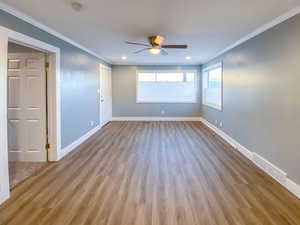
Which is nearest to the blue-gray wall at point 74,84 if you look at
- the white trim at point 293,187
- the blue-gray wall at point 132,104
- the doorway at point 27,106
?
the doorway at point 27,106

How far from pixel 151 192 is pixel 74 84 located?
3.34 metres

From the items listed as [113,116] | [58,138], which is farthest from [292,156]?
[113,116]

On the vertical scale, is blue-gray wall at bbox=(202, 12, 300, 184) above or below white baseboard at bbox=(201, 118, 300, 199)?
above

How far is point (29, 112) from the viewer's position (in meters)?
4.26

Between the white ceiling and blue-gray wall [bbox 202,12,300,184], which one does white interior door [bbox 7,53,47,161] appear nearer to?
the white ceiling

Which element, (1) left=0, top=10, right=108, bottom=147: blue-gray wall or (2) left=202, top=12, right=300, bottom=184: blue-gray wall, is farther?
(1) left=0, top=10, right=108, bottom=147: blue-gray wall

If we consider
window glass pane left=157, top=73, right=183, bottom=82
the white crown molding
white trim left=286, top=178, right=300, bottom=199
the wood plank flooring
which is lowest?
the wood plank flooring

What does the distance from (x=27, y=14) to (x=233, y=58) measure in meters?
4.40

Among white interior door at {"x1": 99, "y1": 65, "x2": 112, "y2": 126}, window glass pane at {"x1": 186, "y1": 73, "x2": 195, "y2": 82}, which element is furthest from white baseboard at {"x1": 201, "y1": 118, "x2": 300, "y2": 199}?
white interior door at {"x1": 99, "y1": 65, "x2": 112, "y2": 126}

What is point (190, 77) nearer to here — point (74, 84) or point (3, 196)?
point (74, 84)

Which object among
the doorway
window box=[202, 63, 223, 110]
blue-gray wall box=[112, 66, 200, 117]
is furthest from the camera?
blue-gray wall box=[112, 66, 200, 117]

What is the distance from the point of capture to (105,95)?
28.4ft

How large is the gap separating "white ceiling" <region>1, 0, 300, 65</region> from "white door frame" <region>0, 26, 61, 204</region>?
0.36 m

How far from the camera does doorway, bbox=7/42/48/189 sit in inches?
166
